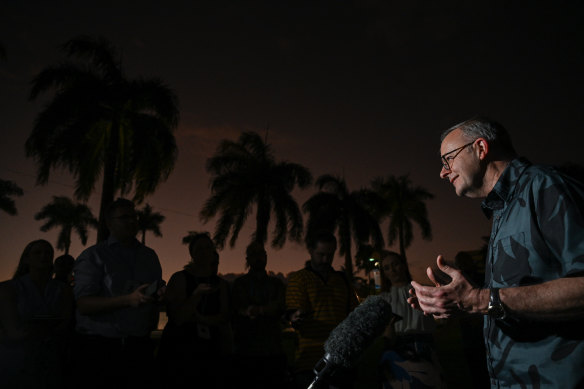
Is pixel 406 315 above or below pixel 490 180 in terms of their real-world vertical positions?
below

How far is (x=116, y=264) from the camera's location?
12.4 feet

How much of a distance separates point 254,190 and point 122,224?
65.3ft

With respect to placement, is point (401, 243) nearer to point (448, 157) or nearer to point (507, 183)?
point (448, 157)

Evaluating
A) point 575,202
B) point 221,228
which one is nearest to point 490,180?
point 575,202

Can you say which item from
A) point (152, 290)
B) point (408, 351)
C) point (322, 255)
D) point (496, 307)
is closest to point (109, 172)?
point (322, 255)

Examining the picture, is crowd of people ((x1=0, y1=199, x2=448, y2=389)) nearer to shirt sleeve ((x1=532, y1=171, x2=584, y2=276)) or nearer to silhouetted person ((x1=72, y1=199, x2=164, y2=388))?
silhouetted person ((x1=72, y1=199, x2=164, y2=388))

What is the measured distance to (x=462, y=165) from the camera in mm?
2432

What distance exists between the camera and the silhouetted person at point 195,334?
4262mm

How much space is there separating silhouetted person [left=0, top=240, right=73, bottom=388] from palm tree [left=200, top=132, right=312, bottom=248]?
697 inches

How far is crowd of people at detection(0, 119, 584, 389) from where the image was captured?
5.76 feet

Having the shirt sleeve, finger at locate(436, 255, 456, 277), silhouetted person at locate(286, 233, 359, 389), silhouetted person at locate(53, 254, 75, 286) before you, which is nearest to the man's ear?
the shirt sleeve

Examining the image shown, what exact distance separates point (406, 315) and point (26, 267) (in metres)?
4.88

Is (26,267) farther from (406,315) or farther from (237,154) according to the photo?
(237,154)

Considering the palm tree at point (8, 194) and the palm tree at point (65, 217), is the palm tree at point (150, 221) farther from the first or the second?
the palm tree at point (8, 194)
